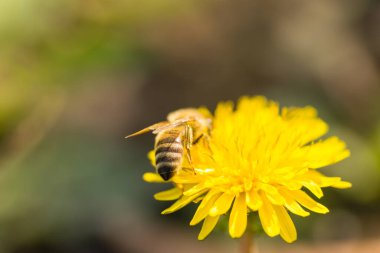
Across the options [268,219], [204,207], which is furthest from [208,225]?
[268,219]

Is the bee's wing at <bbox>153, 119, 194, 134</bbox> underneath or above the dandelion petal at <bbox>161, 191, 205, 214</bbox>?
above

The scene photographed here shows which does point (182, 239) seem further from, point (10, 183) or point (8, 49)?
point (8, 49)

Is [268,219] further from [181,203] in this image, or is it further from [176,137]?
[176,137]

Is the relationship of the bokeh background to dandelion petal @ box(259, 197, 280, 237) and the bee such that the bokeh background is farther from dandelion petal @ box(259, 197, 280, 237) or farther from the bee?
dandelion petal @ box(259, 197, 280, 237)

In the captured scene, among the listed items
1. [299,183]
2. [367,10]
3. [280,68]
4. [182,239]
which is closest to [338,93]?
[280,68]

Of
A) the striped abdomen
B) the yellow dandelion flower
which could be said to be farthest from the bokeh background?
the striped abdomen

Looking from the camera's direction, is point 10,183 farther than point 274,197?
Yes
